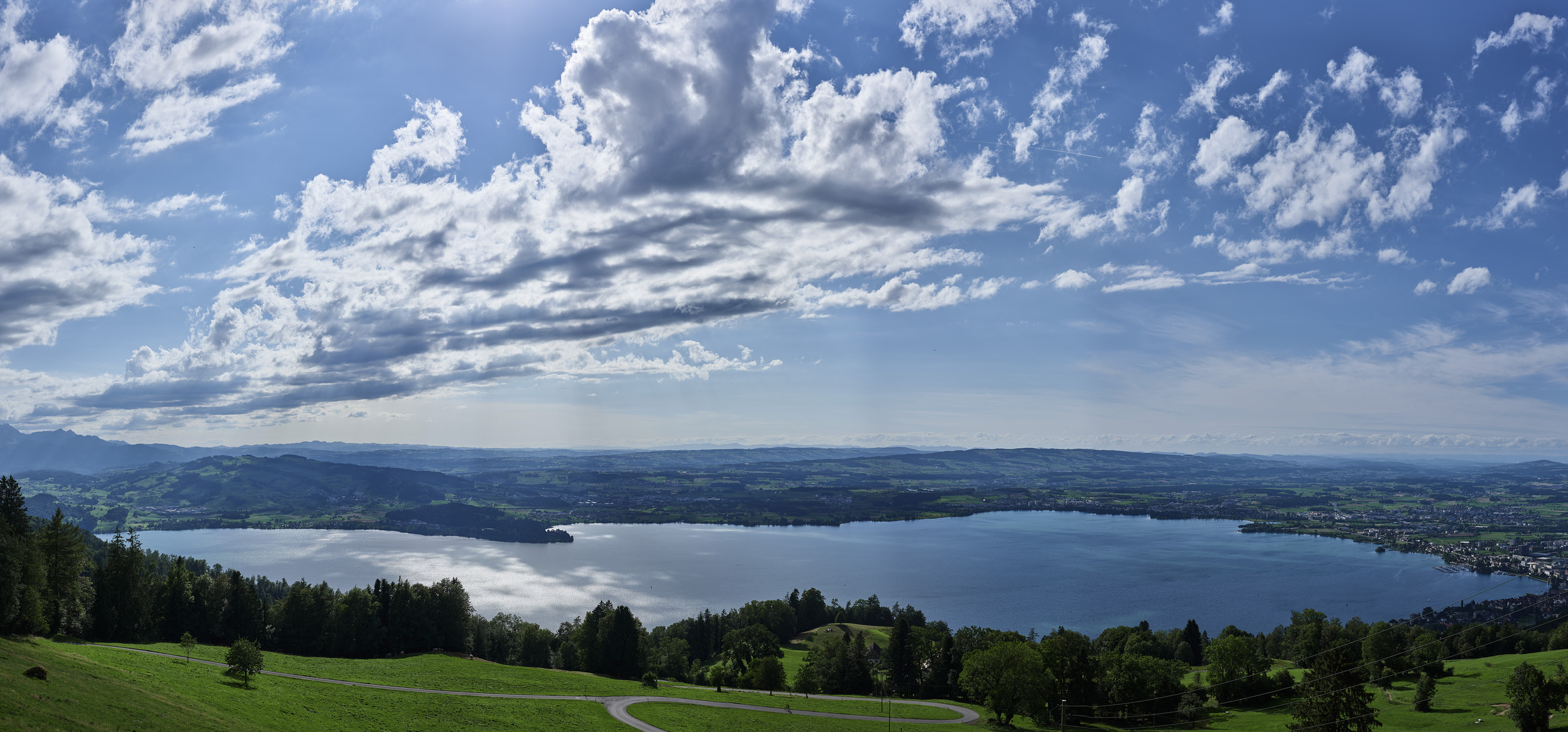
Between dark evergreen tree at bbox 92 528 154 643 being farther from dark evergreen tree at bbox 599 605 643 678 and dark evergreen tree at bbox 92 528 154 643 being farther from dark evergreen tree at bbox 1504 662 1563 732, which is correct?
dark evergreen tree at bbox 1504 662 1563 732

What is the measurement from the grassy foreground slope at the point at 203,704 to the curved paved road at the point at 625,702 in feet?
5.43

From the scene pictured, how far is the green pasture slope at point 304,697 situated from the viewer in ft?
86.9

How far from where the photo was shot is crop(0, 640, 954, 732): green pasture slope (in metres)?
26.5

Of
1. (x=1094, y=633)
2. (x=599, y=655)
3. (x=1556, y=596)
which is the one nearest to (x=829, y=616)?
(x=1094, y=633)

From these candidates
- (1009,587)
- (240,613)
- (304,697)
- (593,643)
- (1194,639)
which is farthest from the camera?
(1009,587)

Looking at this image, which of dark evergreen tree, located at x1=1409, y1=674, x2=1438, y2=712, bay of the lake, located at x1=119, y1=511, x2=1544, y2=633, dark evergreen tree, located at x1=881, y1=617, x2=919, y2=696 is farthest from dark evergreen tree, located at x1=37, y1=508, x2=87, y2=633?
dark evergreen tree, located at x1=1409, y1=674, x2=1438, y2=712

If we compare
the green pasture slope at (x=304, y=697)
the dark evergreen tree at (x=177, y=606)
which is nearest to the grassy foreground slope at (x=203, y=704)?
the green pasture slope at (x=304, y=697)

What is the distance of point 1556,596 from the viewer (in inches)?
5335

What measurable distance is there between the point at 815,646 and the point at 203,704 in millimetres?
63044

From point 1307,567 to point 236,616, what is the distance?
21443cm

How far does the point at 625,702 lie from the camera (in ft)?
182

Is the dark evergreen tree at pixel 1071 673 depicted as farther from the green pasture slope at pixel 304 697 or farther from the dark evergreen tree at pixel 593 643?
the dark evergreen tree at pixel 593 643

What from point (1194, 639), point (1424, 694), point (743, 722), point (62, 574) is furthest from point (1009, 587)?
point (62, 574)

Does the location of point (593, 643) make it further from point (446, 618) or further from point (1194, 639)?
point (1194, 639)
